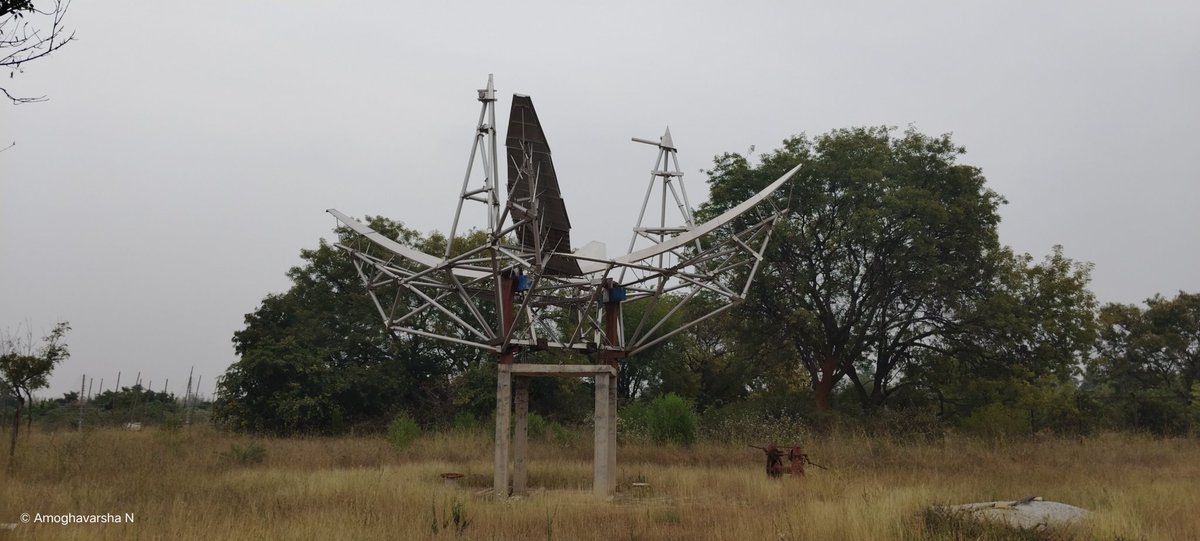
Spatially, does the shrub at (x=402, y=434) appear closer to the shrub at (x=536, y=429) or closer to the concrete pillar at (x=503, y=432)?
the shrub at (x=536, y=429)

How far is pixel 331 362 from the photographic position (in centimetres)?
3950

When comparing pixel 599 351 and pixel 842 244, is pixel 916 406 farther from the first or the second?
pixel 599 351

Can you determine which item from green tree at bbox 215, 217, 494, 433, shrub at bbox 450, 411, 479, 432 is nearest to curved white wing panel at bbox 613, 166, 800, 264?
shrub at bbox 450, 411, 479, 432

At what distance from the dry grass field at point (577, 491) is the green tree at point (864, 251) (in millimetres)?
8602

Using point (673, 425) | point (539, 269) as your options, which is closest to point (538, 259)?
point (539, 269)

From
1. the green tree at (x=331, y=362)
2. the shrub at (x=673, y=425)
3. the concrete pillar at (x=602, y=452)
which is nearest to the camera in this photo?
the concrete pillar at (x=602, y=452)

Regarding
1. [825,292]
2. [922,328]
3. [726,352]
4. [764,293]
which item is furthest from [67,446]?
[726,352]

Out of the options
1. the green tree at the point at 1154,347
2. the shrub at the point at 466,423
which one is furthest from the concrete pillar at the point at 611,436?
the green tree at the point at 1154,347

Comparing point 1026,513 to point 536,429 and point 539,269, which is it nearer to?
point 539,269

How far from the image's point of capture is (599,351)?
57.4ft

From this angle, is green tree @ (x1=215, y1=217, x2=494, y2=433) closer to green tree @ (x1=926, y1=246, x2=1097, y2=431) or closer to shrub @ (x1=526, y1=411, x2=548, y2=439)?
shrub @ (x1=526, y1=411, x2=548, y2=439)

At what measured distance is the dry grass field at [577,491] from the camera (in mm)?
11359

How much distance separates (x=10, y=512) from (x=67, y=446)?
10.2 meters

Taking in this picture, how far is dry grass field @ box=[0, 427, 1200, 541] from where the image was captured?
11359mm
